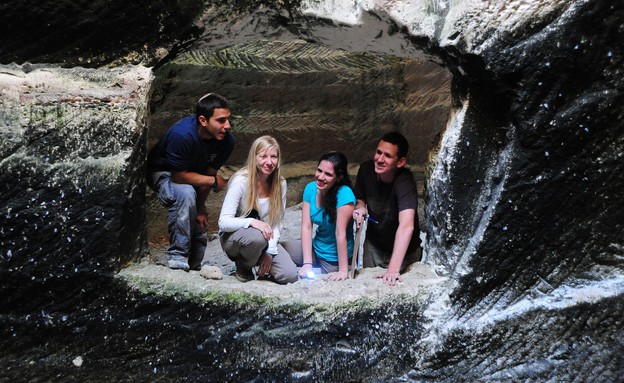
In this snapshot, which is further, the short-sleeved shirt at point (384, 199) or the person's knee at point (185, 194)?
the short-sleeved shirt at point (384, 199)

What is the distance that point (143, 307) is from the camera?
318 centimetres

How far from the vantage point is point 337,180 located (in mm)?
3734

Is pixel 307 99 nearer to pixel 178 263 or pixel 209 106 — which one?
pixel 209 106

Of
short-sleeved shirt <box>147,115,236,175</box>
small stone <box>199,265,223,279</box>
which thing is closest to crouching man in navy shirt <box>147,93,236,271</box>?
short-sleeved shirt <box>147,115,236,175</box>

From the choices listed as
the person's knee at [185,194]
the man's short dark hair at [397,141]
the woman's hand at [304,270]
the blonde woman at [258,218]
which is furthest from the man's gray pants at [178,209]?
the man's short dark hair at [397,141]

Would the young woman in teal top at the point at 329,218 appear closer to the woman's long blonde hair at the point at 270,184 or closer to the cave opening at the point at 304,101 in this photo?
the woman's long blonde hair at the point at 270,184

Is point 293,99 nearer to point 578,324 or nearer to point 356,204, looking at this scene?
point 356,204

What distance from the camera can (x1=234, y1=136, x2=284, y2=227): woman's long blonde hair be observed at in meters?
3.58

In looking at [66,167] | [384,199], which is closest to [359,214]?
[384,199]

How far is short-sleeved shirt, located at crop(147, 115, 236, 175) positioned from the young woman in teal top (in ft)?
1.52

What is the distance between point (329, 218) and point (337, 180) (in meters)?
0.18

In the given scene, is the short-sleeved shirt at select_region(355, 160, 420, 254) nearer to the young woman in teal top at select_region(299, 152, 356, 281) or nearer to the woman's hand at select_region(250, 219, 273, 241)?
the young woman in teal top at select_region(299, 152, 356, 281)

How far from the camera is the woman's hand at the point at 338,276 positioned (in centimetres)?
351

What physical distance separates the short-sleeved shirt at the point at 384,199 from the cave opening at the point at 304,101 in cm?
143
